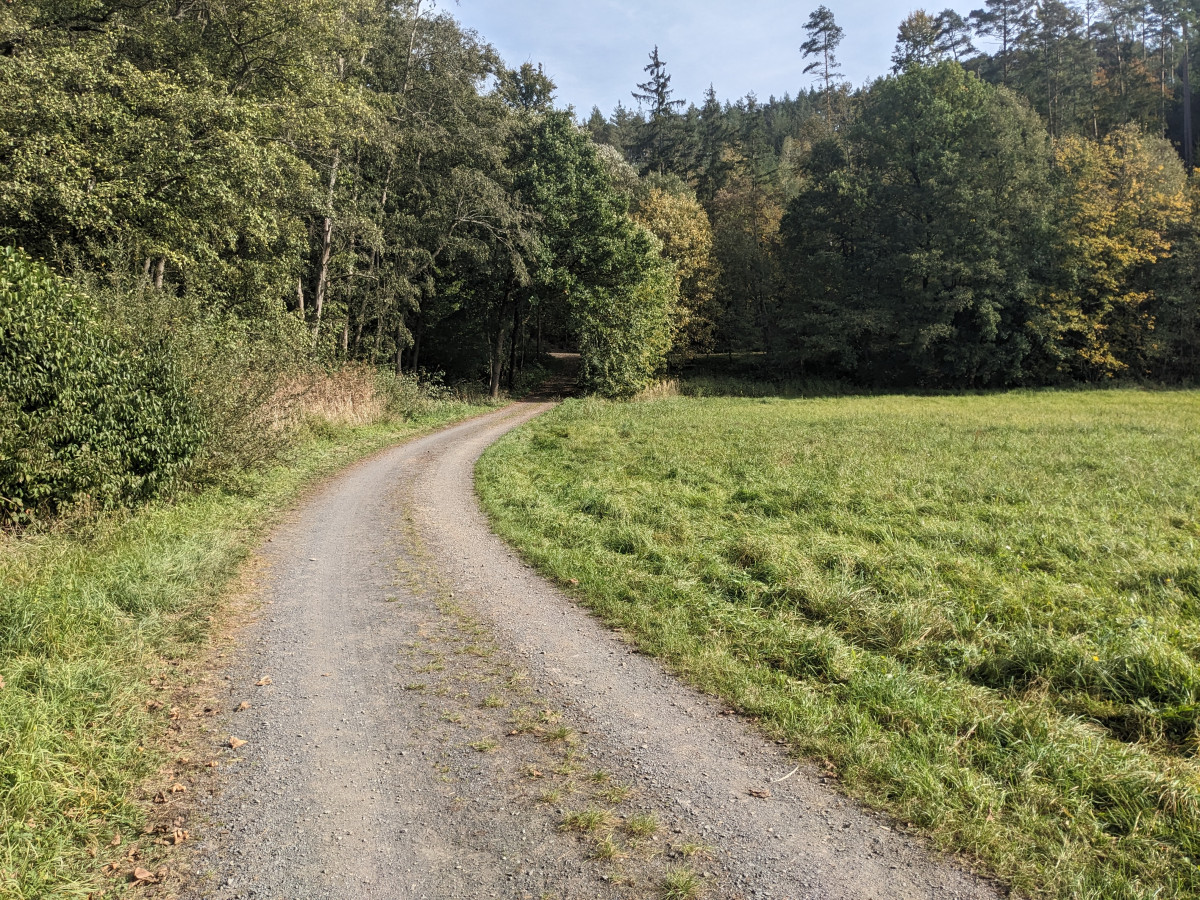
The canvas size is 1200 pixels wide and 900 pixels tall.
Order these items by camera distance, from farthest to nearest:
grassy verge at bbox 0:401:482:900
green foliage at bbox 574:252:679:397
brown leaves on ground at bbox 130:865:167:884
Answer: green foliage at bbox 574:252:679:397, grassy verge at bbox 0:401:482:900, brown leaves on ground at bbox 130:865:167:884

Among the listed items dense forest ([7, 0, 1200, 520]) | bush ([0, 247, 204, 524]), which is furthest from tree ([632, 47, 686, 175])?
bush ([0, 247, 204, 524])

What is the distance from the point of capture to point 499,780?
13.0ft

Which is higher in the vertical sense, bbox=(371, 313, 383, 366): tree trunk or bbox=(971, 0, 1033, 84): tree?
bbox=(971, 0, 1033, 84): tree

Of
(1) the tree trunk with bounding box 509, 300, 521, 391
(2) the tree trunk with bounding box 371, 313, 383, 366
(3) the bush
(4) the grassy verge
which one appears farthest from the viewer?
(1) the tree trunk with bounding box 509, 300, 521, 391

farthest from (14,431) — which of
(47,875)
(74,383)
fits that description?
(47,875)

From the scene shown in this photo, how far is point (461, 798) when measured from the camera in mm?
3797

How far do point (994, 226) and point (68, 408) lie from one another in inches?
1700

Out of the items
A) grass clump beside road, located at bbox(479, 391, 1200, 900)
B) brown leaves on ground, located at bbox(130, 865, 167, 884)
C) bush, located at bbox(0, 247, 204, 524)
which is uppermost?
bush, located at bbox(0, 247, 204, 524)

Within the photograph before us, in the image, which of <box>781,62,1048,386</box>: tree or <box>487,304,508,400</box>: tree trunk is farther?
<box>781,62,1048,386</box>: tree

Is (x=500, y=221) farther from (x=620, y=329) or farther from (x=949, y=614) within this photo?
(x=949, y=614)

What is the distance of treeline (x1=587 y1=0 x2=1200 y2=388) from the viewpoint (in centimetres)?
3606

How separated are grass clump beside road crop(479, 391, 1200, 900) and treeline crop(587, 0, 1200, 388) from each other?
26373mm

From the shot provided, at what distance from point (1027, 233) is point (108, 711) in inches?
1786

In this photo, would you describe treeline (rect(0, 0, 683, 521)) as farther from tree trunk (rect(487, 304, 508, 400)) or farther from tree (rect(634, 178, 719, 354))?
tree (rect(634, 178, 719, 354))
